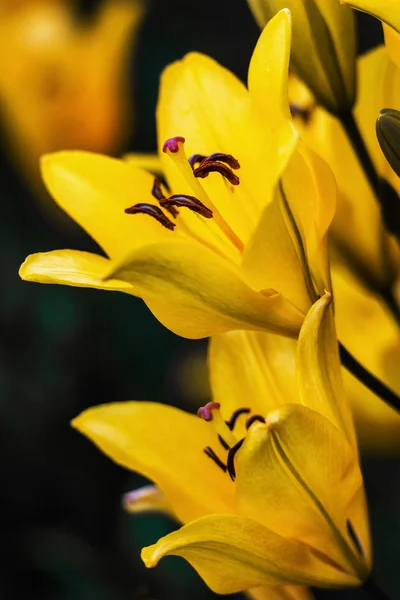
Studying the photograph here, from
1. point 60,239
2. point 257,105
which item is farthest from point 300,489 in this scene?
point 60,239

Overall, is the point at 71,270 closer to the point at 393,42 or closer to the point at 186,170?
the point at 186,170

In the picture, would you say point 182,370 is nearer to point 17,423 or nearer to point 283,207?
point 17,423

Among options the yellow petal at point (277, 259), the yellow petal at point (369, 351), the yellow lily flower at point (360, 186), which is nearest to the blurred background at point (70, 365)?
the yellow petal at point (369, 351)

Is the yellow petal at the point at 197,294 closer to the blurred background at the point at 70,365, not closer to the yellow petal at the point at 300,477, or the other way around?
the yellow petal at the point at 300,477

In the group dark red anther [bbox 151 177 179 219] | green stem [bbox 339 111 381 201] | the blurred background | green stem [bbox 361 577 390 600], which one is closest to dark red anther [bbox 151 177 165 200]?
dark red anther [bbox 151 177 179 219]

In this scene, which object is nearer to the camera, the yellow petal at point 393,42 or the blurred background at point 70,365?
the yellow petal at point 393,42

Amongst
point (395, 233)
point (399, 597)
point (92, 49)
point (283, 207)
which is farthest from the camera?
point (92, 49)
